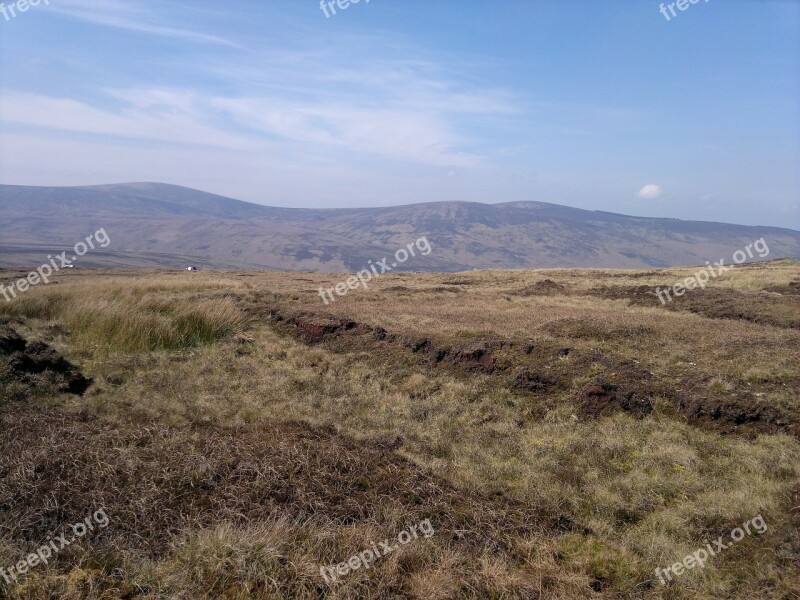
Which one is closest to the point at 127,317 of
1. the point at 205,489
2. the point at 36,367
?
the point at 36,367

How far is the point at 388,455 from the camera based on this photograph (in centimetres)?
586

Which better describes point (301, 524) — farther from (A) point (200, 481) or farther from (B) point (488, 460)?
(B) point (488, 460)

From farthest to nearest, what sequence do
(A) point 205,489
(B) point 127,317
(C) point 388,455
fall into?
(B) point 127,317 < (C) point 388,455 < (A) point 205,489

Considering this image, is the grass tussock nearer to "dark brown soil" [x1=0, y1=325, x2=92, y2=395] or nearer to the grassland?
the grassland

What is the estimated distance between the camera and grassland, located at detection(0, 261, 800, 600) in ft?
11.8

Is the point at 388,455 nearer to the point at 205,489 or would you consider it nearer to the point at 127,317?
the point at 205,489

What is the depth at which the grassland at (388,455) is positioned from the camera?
11.8 ft

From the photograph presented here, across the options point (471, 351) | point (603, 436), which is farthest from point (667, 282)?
point (603, 436)

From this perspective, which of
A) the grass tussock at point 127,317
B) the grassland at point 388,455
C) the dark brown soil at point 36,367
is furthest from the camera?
the grass tussock at point 127,317

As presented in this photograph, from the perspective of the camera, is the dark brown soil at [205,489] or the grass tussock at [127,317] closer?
the dark brown soil at [205,489]

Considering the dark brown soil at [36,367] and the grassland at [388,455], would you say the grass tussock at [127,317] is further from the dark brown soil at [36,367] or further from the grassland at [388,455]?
the dark brown soil at [36,367]

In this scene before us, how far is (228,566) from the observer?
3416 millimetres

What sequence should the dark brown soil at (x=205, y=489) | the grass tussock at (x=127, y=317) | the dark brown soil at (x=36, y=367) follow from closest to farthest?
the dark brown soil at (x=205, y=489) < the dark brown soil at (x=36, y=367) < the grass tussock at (x=127, y=317)

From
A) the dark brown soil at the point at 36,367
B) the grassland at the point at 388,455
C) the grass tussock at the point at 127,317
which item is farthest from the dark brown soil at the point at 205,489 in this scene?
the grass tussock at the point at 127,317
